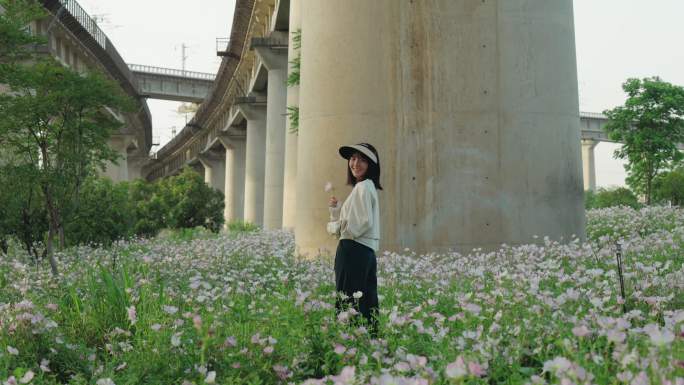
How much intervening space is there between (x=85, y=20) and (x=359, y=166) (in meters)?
33.7

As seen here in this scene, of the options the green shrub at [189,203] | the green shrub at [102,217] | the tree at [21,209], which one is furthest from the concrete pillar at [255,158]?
the tree at [21,209]

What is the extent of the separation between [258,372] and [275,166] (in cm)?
3088

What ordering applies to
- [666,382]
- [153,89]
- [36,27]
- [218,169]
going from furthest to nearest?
[218,169] < [153,89] < [36,27] < [666,382]

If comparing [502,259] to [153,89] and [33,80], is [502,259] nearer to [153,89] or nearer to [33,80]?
[33,80]

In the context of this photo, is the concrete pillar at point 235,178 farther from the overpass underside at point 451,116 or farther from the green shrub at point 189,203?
the overpass underside at point 451,116

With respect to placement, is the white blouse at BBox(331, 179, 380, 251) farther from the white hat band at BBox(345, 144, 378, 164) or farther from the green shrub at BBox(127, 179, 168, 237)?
the green shrub at BBox(127, 179, 168, 237)

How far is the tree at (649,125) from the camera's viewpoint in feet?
109

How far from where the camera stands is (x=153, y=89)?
62688mm

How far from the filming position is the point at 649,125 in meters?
34.7

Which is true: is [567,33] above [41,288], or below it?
above

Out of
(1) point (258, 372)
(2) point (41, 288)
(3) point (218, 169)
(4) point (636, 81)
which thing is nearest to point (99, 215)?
(2) point (41, 288)

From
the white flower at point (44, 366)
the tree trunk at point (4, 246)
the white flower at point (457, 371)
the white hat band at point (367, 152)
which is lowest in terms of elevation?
the white flower at point (44, 366)

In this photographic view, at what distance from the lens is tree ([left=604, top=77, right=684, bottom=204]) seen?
109 ft

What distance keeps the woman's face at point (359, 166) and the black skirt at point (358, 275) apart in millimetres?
551
